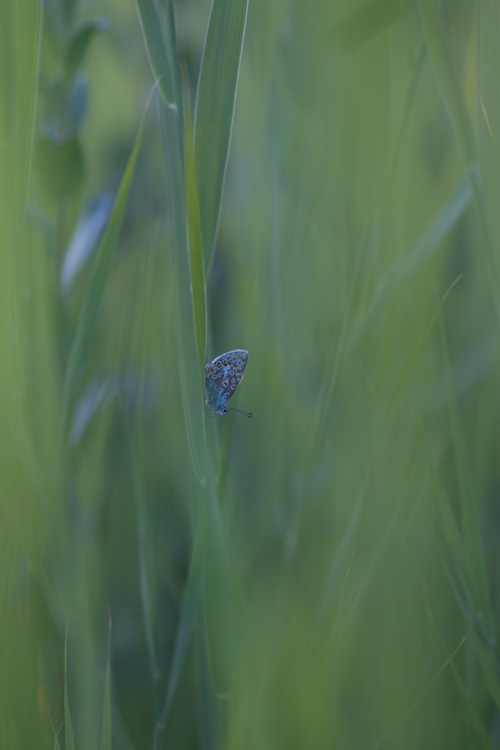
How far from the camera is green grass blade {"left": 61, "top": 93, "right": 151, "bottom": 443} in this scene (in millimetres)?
367

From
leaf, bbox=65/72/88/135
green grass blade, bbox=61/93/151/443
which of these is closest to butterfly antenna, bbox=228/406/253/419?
green grass blade, bbox=61/93/151/443

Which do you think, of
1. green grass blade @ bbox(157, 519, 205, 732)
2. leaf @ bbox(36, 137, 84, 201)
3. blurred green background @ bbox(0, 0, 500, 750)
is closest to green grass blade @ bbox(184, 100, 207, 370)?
blurred green background @ bbox(0, 0, 500, 750)

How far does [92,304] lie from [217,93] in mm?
147

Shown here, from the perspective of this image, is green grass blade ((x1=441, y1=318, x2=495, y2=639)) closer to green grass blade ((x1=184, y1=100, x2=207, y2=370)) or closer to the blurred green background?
the blurred green background

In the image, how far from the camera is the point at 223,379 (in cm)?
38

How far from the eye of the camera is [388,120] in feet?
1.51

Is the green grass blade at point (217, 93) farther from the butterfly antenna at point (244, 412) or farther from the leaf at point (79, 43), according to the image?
the leaf at point (79, 43)

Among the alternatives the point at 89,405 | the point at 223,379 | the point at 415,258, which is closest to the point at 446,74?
the point at 415,258

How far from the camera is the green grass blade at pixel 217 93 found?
321mm

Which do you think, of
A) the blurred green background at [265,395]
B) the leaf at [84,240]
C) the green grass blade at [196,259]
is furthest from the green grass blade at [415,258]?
the leaf at [84,240]

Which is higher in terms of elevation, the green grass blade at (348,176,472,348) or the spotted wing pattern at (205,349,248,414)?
the green grass blade at (348,176,472,348)

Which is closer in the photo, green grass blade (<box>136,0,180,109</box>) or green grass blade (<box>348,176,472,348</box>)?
green grass blade (<box>136,0,180,109</box>)

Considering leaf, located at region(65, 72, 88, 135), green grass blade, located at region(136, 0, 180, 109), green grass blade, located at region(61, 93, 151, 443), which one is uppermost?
leaf, located at region(65, 72, 88, 135)

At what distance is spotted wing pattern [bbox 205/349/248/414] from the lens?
370mm
